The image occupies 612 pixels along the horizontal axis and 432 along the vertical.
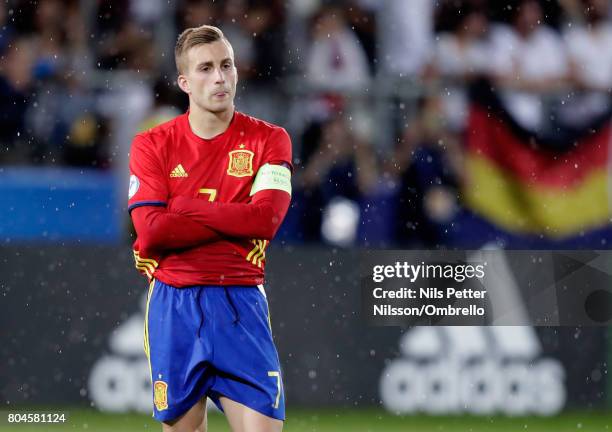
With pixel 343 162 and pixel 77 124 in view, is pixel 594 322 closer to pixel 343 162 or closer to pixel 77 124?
pixel 343 162

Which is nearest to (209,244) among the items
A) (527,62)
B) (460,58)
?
(460,58)

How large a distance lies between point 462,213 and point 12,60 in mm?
3423

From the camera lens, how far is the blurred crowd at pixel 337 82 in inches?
320

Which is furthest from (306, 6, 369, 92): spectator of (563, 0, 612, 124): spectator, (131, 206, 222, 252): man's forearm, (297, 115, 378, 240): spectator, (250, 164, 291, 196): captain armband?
(131, 206, 222, 252): man's forearm

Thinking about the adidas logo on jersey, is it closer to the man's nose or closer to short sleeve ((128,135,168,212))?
short sleeve ((128,135,168,212))

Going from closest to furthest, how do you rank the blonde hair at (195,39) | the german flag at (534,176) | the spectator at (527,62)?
the blonde hair at (195,39) → the german flag at (534,176) → the spectator at (527,62)

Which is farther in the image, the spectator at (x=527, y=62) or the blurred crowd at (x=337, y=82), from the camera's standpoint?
the spectator at (x=527, y=62)

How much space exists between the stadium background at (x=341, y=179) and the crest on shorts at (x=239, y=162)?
3.54 metres

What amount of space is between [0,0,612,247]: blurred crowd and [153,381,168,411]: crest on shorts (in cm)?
380

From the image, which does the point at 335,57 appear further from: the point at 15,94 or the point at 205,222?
the point at 205,222

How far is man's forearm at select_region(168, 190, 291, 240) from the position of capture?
4301mm

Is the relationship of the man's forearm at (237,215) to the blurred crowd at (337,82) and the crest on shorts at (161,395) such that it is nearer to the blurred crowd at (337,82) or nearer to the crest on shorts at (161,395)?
the crest on shorts at (161,395)

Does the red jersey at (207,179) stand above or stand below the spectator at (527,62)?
below

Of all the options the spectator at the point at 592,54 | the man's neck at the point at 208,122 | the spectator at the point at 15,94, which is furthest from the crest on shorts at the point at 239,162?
Result: the spectator at the point at 592,54
